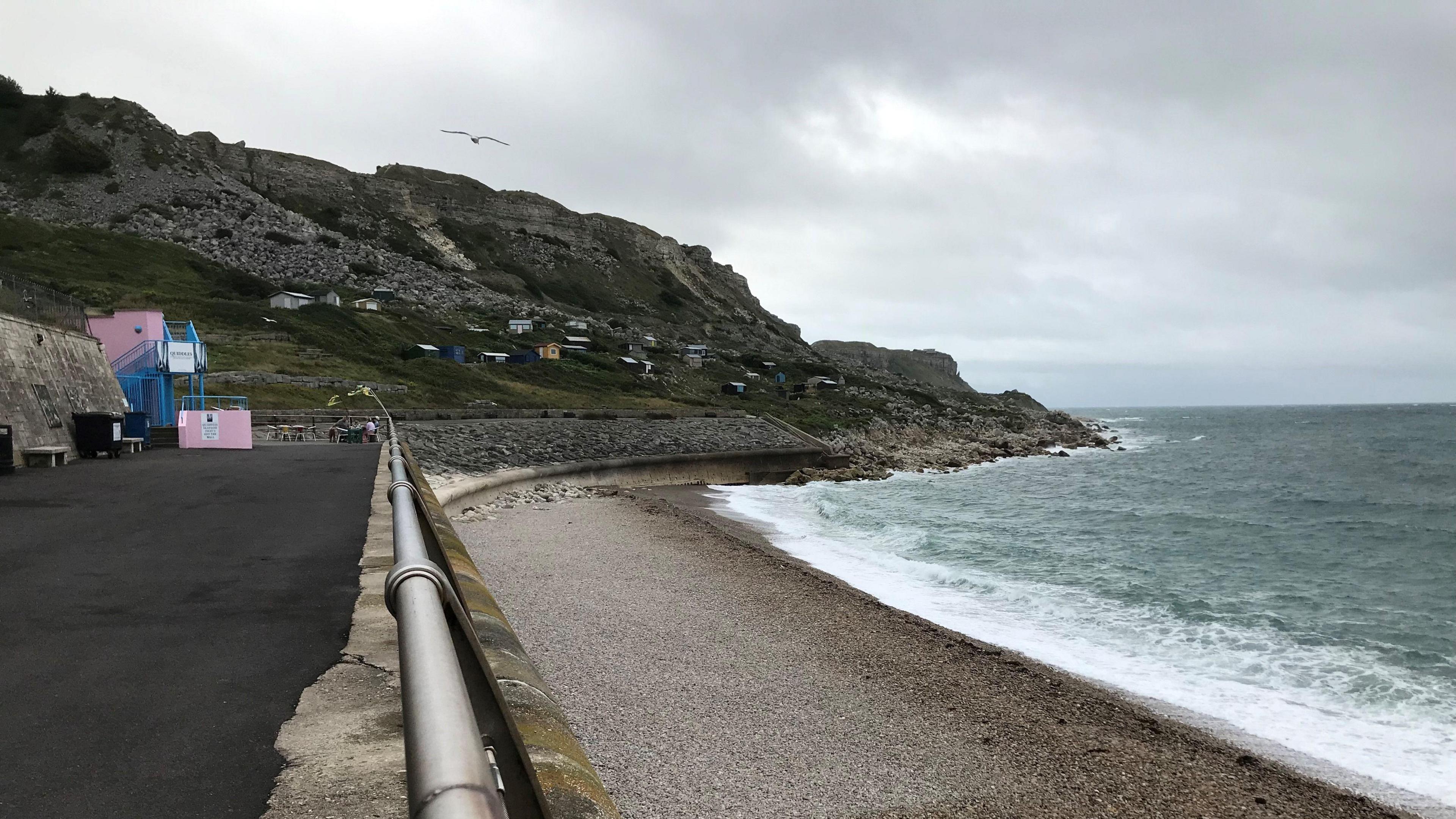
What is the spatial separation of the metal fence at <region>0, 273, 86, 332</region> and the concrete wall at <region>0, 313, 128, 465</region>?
20 cm

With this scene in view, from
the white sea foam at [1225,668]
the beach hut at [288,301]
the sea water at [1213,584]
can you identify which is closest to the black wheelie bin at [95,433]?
the sea water at [1213,584]

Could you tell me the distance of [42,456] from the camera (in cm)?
1566

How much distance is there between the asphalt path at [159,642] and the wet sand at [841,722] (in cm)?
275

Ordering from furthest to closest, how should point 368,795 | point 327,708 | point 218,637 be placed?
1. point 218,637
2. point 327,708
3. point 368,795

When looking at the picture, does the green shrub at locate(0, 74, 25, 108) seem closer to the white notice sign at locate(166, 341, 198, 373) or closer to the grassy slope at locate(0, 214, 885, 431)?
the grassy slope at locate(0, 214, 885, 431)

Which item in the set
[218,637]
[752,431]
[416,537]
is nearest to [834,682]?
[218,637]

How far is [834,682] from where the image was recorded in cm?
960

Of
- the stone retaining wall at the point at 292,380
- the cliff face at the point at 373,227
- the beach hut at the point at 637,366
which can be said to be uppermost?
the cliff face at the point at 373,227

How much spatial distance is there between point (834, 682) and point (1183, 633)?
22.9 ft

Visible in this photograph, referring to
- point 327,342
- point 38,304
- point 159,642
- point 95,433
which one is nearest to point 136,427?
point 95,433

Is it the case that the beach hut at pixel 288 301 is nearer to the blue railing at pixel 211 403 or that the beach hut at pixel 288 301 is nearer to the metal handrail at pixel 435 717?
the blue railing at pixel 211 403

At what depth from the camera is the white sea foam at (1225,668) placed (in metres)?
8.77

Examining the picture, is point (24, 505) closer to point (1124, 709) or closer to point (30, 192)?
point (1124, 709)

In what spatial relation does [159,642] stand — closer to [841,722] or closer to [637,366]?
[841,722]
